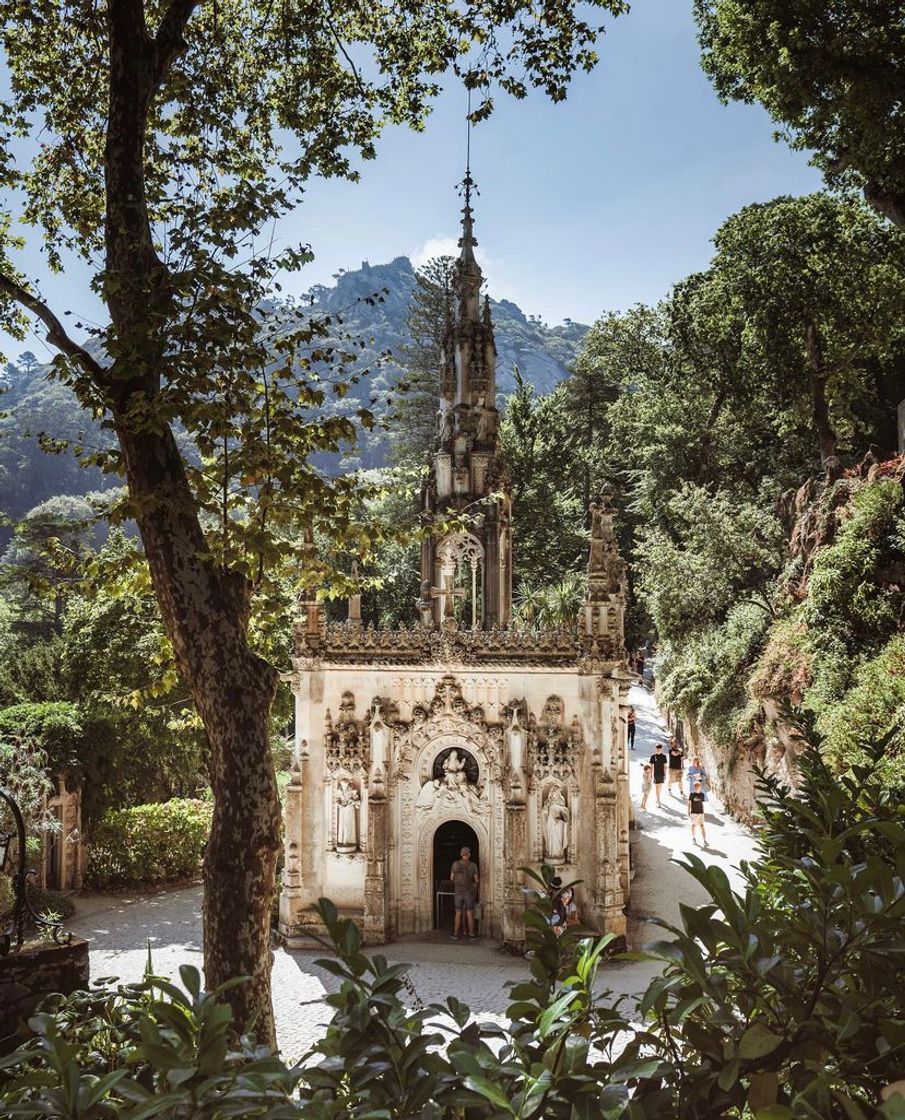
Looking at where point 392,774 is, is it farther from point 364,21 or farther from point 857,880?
point 857,880

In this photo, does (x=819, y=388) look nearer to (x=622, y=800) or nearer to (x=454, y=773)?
(x=622, y=800)

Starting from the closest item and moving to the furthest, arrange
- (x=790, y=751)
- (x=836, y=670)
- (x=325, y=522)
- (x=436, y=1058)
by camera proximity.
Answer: (x=436, y=1058)
(x=325, y=522)
(x=836, y=670)
(x=790, y=751)

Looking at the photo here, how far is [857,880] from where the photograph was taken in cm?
245

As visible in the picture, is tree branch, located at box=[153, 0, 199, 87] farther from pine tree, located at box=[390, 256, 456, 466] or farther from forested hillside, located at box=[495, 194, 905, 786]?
pine tree, located at box=[390, 256, 456, 466]

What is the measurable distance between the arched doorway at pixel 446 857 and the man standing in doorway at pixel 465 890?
1.57 ft

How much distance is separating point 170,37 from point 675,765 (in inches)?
847

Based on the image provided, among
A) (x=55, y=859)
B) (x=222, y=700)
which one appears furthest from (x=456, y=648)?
(x=55, y=859)

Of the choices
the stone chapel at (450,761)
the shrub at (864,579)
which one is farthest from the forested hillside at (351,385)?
the shrub at (864,579)

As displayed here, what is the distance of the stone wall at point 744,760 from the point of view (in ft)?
57.7

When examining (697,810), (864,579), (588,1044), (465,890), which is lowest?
(465,890)

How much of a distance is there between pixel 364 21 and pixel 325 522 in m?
5.23

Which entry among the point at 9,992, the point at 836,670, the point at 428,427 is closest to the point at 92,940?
the point at 9,992

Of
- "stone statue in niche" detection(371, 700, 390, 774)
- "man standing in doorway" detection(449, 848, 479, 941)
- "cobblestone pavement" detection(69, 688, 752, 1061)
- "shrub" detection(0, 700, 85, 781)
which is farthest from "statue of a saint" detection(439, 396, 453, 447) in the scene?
"shrub" detection(0, 700, 85, 781)

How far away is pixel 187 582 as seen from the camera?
6.05 meters
